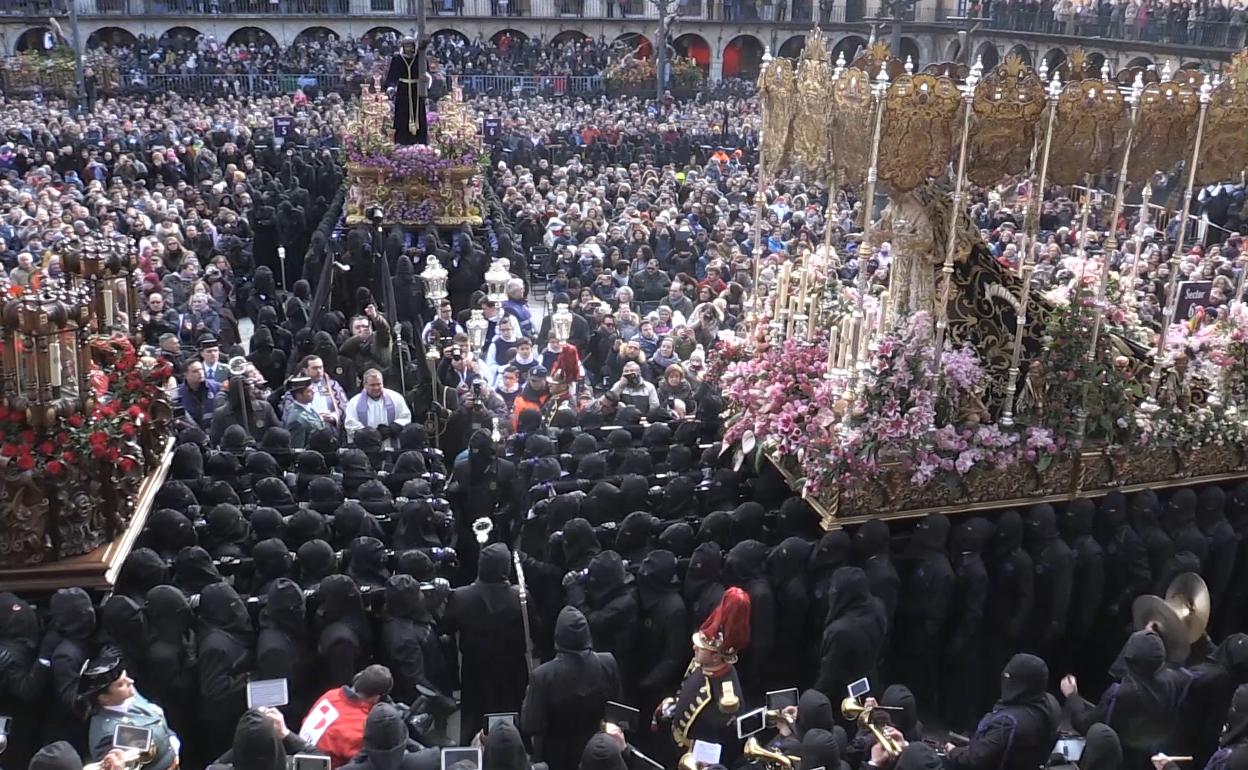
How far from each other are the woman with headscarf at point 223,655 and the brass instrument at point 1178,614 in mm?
4872

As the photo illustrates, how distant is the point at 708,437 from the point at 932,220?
94.1 inches

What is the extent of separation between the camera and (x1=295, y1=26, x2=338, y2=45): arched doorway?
1641 inches

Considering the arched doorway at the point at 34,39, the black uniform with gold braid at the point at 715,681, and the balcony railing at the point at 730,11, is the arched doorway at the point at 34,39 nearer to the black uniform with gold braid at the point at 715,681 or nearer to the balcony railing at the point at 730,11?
the balcony railing at the point at 730,11

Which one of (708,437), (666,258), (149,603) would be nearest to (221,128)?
(666,258)

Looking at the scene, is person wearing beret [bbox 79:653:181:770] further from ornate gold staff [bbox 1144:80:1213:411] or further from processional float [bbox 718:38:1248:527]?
ornate gold staff [bbox 1144:80:1213:411]

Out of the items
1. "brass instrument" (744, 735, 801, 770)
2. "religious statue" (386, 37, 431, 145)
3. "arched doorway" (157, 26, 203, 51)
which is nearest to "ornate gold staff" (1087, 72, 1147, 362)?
"brass instrument" (744, 735, 801, 770)

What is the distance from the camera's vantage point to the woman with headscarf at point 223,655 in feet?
19.6

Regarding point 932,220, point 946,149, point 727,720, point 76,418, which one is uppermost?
point 946,149

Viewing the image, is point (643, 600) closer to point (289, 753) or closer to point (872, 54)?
point (289, 753)

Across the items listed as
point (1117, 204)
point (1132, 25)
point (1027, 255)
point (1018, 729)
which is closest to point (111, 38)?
point (1132, 25)

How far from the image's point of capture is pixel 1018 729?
543 cm

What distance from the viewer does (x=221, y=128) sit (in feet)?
82.4

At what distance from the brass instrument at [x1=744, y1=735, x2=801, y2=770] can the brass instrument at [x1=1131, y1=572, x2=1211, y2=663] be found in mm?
2502

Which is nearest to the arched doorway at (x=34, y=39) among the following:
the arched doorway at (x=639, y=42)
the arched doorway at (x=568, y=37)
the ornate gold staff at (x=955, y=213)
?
the arched doorway at (x=568, y=37)
